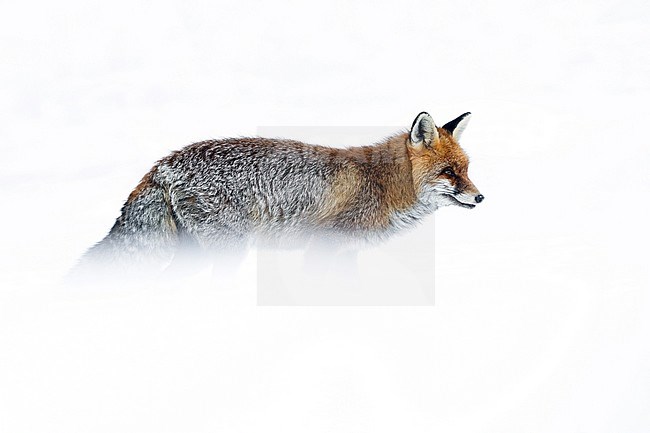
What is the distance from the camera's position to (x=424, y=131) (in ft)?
25.7

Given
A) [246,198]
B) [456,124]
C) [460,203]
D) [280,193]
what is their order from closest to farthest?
[246,198], [460,203], [280,193], [456,124]

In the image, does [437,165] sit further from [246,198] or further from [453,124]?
[246,198]

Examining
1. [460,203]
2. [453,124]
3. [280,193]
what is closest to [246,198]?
[280,193]

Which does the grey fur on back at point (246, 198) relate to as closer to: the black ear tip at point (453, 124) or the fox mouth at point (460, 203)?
the fox mouth at point (460, 203)

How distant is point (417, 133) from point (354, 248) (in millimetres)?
1416

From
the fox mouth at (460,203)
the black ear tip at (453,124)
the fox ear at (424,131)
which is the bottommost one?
the fox mouth at (460,203)

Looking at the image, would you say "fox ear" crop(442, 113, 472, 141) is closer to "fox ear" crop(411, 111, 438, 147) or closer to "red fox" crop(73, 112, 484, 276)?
"red fox" crop(73, 112, 484, 276)

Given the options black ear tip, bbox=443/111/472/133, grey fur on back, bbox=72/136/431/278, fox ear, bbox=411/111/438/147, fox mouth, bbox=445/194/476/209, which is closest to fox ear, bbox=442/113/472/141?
black ear tip, bbox=443/111/472/133

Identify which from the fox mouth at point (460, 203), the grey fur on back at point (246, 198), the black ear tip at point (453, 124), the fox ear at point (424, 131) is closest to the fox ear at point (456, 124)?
the black ear tip at point (453, 124)

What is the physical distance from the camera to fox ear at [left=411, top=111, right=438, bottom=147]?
304 inches

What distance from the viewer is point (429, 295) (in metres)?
7.20

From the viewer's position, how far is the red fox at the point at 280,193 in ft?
24.8

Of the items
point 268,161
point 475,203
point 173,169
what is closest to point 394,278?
point 475,203

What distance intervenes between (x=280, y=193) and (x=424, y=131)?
1680 millimetres
